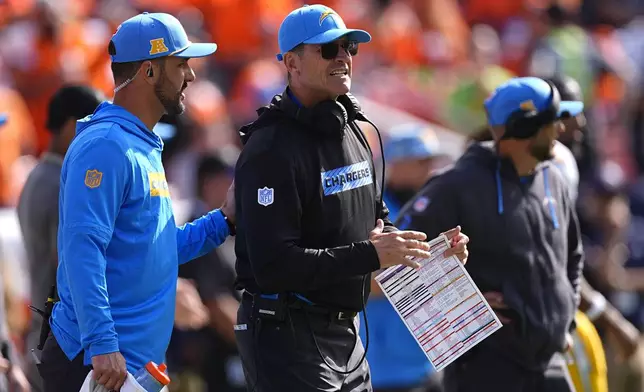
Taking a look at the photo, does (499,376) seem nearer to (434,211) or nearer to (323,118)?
(434,211)

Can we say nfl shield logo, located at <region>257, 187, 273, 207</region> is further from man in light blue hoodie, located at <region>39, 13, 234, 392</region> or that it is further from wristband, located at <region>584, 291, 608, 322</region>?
wristband, located at <region>584, 291, 608, 322</region>

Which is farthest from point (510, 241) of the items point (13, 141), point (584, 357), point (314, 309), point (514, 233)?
point (13, 141)

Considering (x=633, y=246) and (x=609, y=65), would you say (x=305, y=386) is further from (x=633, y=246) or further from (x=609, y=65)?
(x=609, y=65)

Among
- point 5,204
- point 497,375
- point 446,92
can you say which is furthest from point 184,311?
point 446,92

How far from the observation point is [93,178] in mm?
4848

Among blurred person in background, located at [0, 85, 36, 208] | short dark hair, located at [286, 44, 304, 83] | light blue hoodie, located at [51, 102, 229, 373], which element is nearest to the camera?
light blue hoodie, located at [51, 102, 229, 373]

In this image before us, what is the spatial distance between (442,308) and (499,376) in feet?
3.63

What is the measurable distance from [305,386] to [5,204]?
534cm

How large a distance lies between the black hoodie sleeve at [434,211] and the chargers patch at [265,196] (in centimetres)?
137

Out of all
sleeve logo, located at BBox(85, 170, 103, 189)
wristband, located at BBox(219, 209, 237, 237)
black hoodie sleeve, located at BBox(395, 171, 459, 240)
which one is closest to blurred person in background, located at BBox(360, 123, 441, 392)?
black hoodie sleeve, located at BBox(395, 171, 459, 240)

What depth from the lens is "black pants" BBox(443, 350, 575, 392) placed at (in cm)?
632

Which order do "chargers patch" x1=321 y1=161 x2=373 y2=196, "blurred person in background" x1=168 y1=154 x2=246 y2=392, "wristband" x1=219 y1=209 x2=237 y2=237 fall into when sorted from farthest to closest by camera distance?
1. "blurred person in background" x1=168 y1=154 x2=246 y2=392
2. "wristband" x1=219 y1=209 x2=237 y2=237
3. "chargers patch" x1=321 y1=161 x2=373 y2=196

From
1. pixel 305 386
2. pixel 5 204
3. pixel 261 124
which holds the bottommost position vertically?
pixel 5 204

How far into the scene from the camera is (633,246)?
11.9 m
